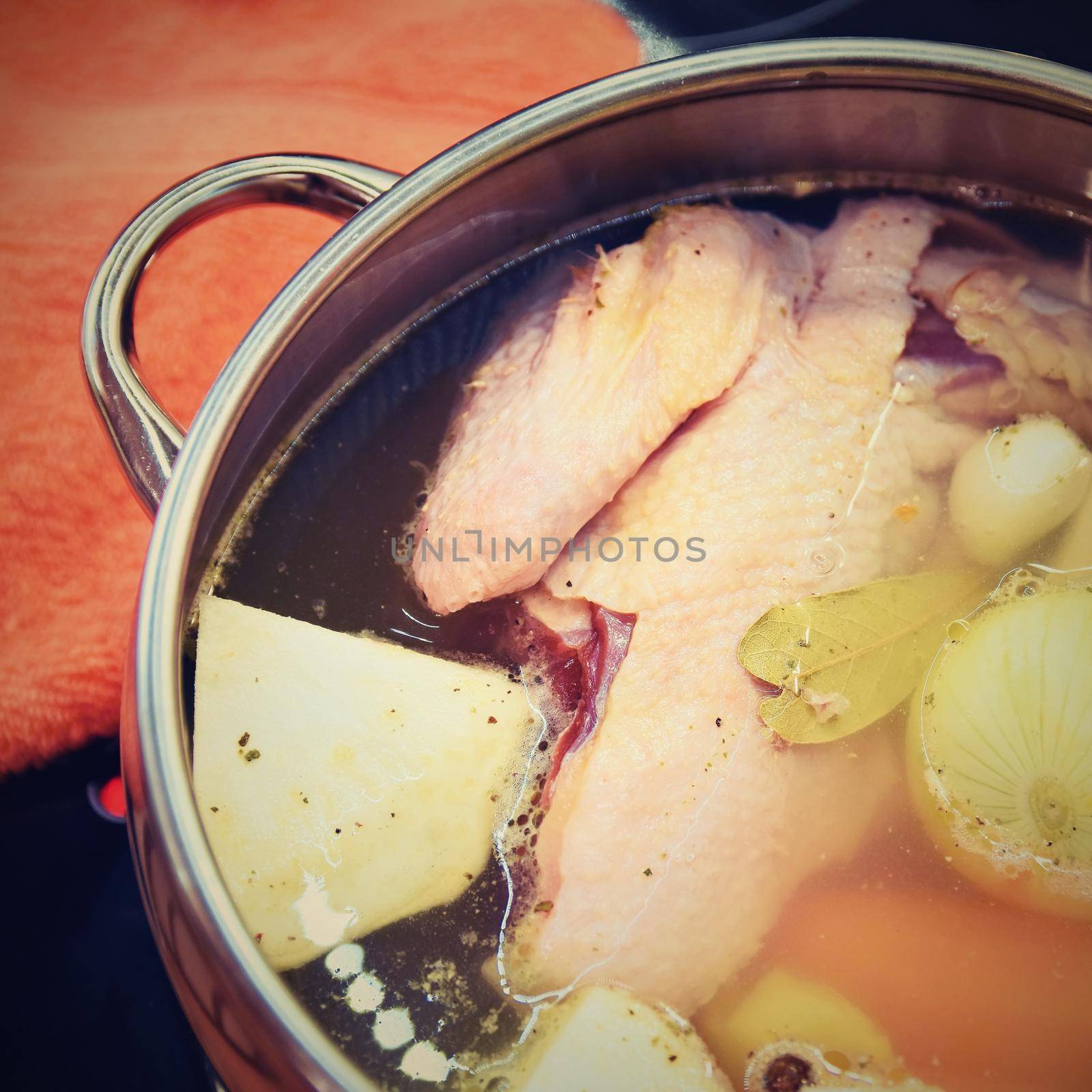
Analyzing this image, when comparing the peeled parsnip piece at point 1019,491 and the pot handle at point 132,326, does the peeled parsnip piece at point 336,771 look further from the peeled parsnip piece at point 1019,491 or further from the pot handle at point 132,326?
the peeled parsnip piece at point 1019,491

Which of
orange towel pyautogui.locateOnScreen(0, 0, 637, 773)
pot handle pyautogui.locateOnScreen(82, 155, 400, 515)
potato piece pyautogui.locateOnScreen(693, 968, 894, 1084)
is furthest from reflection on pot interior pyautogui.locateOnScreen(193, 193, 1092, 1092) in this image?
orange towel pyautogui.locateOnScreen(0, 0, 637, 773)

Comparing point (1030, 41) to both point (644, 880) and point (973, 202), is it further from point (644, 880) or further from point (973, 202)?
point (644, 880)

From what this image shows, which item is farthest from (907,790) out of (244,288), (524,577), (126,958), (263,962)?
(244,288)

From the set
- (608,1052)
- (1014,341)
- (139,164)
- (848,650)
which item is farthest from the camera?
(139,164)

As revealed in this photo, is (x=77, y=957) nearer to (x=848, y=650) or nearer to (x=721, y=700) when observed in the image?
(x=721, y=700)

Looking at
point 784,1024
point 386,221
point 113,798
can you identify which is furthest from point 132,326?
point 784,1024
